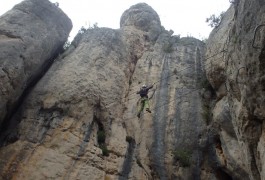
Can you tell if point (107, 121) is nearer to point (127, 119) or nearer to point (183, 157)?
point (127, 119)

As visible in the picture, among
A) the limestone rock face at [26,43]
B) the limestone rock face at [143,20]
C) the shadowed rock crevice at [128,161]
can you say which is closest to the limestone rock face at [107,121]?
the shadowed rock crevice at [128,161]

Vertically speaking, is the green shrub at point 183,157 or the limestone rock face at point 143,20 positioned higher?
the limestone rock face at point 143,20

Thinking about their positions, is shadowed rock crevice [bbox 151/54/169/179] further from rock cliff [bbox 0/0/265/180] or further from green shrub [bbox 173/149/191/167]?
green shrub [bbox 173/149/191/167]

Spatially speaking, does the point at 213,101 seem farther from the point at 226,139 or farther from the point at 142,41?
the point at 142,41

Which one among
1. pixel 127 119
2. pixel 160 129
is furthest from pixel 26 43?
pixel 160 129

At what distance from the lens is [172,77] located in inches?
755

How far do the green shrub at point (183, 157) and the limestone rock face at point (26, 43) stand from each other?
7.78 meters

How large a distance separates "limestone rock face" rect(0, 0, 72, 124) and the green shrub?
7.78 meters

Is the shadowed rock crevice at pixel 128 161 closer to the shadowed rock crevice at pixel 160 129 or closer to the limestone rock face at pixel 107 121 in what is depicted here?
the limestone rock face at pixel 107 121

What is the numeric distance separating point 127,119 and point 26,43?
631cm

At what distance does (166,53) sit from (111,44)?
11.9ft

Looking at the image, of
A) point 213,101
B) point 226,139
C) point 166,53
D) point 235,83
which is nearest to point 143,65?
point 166,53

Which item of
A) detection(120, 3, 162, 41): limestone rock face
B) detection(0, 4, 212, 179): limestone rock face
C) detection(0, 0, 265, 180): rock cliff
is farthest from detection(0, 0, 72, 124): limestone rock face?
detection(120, 3, 162, 41): limestone rock face

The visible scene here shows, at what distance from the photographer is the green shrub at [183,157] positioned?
597 inches
